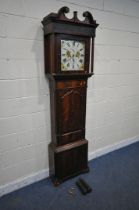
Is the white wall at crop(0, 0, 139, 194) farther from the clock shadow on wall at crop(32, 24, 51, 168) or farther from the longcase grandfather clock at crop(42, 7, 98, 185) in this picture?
the longcase grandfather clock at crop(42, 7, 98, 185)

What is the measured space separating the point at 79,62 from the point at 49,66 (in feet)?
1.06

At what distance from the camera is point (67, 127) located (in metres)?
1.85

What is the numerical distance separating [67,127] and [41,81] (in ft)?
1.91

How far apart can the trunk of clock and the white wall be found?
16 centimetres

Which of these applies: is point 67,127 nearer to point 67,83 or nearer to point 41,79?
point 67,83

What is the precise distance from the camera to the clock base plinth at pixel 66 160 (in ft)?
6.12

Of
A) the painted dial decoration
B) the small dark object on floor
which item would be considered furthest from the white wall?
the small dark object on floor

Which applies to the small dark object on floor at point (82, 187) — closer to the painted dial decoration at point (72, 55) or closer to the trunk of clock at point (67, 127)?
the trunk of clock at point (67, 127)

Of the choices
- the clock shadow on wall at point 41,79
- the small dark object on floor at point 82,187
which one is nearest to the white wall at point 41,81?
the clock shadow on wall at point 41,79

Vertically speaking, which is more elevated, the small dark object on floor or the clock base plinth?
the clock base plinth

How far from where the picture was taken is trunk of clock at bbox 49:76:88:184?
5.65ft

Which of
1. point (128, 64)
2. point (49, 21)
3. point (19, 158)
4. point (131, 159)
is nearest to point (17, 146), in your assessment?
point (19, 158)

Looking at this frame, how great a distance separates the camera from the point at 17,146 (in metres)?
1.80

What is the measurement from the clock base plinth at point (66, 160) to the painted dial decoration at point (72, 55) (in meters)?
0.89
